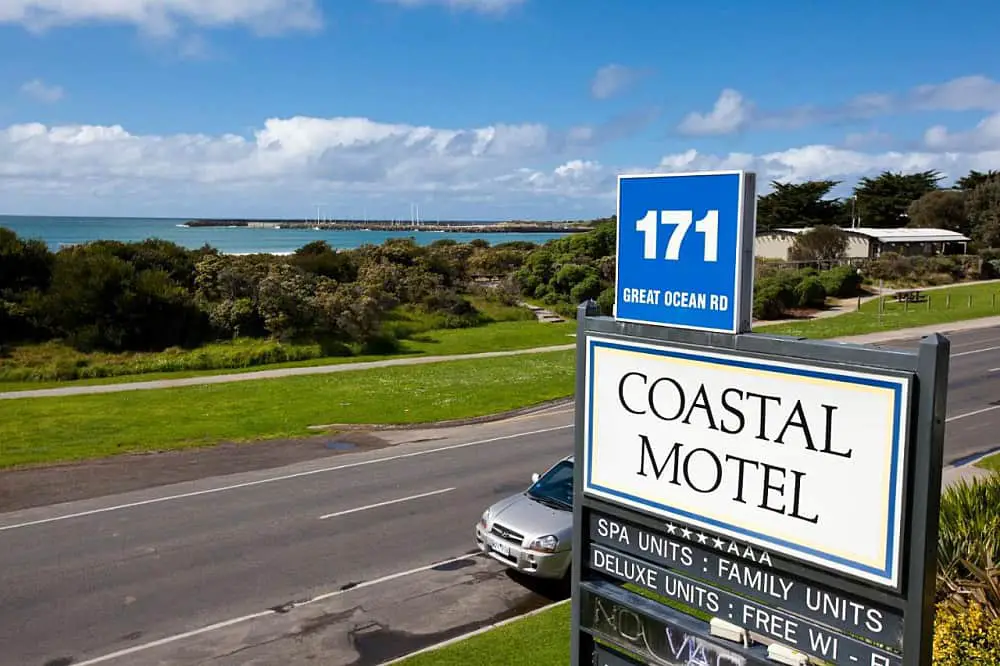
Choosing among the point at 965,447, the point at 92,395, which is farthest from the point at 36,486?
A: the point at 965,447

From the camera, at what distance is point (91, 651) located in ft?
31.1

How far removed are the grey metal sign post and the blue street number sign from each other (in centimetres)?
1

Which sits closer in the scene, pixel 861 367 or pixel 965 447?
pixel 861 367

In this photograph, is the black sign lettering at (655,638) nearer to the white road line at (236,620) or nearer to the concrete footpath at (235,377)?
the white road line at (236,620)

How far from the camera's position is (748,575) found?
15.3ft

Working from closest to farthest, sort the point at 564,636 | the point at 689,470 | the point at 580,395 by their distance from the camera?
the point at 689,470 → the point at 580,395 → the point at 564,636

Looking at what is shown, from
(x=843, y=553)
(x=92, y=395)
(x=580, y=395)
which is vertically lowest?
(x=92, y=395)

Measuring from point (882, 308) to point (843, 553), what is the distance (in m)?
46.3

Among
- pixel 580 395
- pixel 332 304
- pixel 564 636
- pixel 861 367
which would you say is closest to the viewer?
pixel 861 367

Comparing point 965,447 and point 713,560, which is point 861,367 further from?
point 965,447

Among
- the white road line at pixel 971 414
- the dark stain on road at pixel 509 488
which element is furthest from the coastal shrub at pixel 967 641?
the white road line at pixel 971 414

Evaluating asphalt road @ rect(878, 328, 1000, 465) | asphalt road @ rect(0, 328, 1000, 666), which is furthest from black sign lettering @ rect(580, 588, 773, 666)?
asphalt road @ rect(878, 328, 1000, 465)

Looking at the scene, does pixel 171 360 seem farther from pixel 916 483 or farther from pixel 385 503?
pixel 916 483

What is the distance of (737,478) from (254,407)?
2118 centimetres
